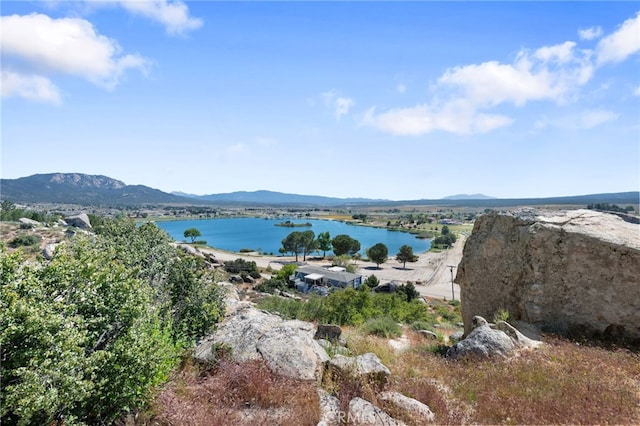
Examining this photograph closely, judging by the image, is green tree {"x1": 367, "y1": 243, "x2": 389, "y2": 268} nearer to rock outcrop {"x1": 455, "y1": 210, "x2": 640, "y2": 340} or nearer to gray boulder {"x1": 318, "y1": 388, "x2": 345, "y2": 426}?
rock outcrop {"x1": 455, "y1": 210, "x2": 640, "y2": 340}

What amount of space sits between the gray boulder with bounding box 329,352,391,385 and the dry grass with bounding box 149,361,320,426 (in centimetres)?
88

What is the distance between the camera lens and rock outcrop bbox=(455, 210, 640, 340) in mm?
10852

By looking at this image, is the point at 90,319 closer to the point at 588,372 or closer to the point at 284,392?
the point at 284,392

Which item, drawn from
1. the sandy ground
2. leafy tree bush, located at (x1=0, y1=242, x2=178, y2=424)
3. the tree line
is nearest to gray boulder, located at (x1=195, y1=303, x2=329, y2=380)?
leafy tree bush, located at (x1=0, y1=242, x2=178, y2=424)

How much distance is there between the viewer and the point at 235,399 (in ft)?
21.2

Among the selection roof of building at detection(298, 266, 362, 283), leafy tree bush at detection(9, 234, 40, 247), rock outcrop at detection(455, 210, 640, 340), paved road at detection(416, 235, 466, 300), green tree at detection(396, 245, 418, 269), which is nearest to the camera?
rock outcrop at detection(455, 210, 640, 340)

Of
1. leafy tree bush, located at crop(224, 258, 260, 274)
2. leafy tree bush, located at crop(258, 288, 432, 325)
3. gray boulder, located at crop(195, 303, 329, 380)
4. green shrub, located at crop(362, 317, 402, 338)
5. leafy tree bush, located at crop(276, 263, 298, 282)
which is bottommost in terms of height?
leafy tree bush, located at crop(276, 263, 298, 282)

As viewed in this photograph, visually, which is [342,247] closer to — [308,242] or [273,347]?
[308,242]

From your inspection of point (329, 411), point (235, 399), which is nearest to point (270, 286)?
point (235, 399)

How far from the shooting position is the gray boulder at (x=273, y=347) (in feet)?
24.4

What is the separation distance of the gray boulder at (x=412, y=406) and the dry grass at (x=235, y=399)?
58.6 inches

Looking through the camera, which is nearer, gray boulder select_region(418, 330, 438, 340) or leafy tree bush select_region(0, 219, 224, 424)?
leafy tree bush select_region(0, 219, 224, 424)

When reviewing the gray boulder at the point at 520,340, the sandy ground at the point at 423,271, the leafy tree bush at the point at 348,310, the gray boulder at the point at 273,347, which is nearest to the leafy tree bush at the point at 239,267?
the sandy ground at the point at 423,271

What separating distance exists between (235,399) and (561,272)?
36.0 ft
